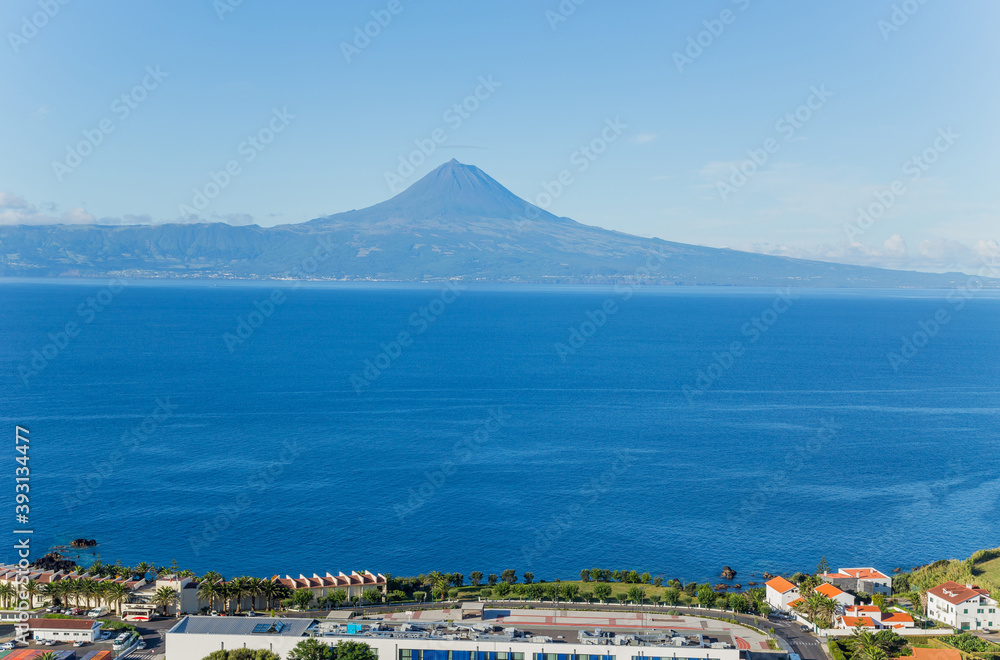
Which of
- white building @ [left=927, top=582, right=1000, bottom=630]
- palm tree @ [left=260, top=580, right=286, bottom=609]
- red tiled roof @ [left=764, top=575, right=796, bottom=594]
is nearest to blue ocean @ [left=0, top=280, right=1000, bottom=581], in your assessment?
red tiled roof @ [left=764, top=575, right=796, bottom=594]

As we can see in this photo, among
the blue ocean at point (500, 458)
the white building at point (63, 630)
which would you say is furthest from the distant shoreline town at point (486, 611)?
the blue ocean at point (500, 458)

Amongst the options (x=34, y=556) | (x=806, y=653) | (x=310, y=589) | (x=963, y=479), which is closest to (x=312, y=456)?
(x=34, y=556)

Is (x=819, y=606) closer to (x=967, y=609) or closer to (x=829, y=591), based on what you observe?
(x=829, y=591)

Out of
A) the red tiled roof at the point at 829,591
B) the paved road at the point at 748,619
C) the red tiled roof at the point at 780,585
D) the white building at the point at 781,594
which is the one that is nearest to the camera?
the paved road at the point at 748,619

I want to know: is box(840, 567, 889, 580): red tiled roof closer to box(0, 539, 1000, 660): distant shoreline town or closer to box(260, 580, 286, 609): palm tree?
box(0, 539, 1000, 660): distant shoreline town

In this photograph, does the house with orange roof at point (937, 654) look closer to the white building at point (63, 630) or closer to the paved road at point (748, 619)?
the paved road at point (748, 619)

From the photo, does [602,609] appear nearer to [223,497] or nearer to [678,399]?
[223,497]

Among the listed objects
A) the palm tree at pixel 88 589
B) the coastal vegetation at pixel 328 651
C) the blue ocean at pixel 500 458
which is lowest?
the coastal vegetation at pixel 328 651
